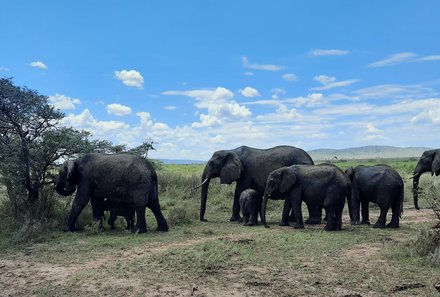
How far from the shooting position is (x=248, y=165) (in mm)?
16453

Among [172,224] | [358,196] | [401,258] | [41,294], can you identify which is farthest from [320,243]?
[41,294]

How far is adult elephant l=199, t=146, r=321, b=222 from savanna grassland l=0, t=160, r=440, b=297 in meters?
2.40

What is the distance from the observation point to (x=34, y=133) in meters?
14.6

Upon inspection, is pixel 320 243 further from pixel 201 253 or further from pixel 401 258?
pixel 201 253

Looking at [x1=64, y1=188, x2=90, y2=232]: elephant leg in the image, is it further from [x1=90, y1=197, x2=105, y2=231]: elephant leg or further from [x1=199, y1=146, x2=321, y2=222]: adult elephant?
[x1=199, y1=146, x2=321, y2=222]: adult elephant

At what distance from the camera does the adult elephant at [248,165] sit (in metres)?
16.0

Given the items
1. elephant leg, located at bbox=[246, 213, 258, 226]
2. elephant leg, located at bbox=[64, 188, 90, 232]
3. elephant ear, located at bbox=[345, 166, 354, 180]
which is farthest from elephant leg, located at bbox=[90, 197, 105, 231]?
elephant ear, located at bbox=[345, 166, 354, 180]

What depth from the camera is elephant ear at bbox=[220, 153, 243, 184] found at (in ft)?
53.0

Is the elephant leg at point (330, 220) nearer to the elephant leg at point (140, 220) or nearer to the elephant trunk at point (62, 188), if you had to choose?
the elephant leg at point (140, 220)

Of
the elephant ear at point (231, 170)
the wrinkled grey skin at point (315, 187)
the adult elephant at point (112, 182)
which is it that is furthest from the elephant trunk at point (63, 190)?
the wrinkled grey skin at point (315, 187)

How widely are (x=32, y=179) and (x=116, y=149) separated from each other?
10.7 ft

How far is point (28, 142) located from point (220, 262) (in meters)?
7.76

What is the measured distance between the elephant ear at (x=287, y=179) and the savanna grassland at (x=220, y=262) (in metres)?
1.14

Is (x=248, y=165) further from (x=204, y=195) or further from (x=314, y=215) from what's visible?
(x=314, y=215)
